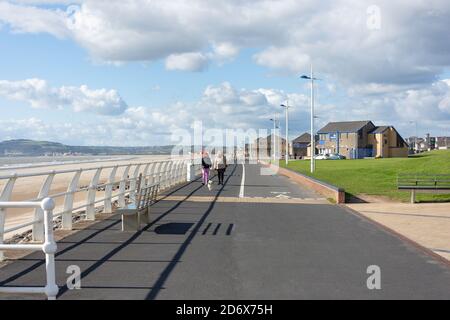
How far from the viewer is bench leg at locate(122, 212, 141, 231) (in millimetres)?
10633

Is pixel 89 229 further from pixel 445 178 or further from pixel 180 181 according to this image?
pixel 180 181

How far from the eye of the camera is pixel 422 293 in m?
6.21

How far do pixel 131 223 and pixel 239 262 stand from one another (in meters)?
3.59

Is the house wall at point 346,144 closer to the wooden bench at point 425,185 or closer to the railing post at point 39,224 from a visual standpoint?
the wooden bench at point 425,185

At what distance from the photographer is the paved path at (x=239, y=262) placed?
6172 millimetres

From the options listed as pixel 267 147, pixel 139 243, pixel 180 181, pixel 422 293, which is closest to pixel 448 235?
pixel 422 293

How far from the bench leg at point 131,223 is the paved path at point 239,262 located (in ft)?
0.75

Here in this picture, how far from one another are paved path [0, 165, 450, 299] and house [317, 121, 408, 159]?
4175 inches

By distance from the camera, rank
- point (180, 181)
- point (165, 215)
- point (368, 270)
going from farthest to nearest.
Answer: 1. point (180, 181)
2. point (165, 215)
3. point (368, 270)

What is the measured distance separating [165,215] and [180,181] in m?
16.1

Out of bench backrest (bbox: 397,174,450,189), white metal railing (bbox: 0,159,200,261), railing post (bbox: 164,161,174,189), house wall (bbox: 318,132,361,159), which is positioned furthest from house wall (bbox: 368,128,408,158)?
bench backrest (bbox: 397,174,450,189)

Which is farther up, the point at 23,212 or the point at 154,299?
the point at 154,299

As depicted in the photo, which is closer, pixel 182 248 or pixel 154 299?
pixel 154 299

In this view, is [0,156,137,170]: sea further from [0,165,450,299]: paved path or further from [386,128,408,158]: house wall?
[386,128,408,158]: house wall
